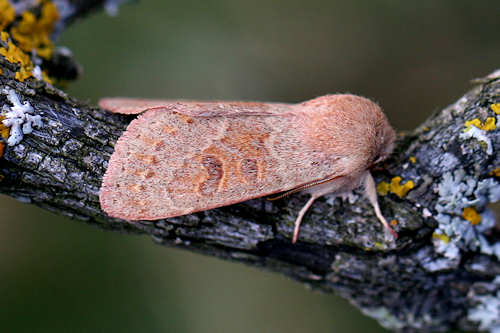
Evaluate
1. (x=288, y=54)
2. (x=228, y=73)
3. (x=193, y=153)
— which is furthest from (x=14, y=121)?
(x=288, y=54)

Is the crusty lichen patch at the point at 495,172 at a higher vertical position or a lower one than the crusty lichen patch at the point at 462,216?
higher

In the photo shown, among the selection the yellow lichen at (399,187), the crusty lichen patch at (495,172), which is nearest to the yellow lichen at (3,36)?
the yellow lichen at (399,187)

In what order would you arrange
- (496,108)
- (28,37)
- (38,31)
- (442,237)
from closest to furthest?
(496,108) < (442,237) < (28,37) < (38,31)

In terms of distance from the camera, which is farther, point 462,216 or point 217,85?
point 217,85

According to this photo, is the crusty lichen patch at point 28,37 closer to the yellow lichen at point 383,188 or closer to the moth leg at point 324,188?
the moth leg at point 324,188

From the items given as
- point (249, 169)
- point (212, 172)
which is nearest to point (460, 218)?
point (249, 169)

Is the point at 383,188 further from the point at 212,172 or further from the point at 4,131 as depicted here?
the point at 4,131
